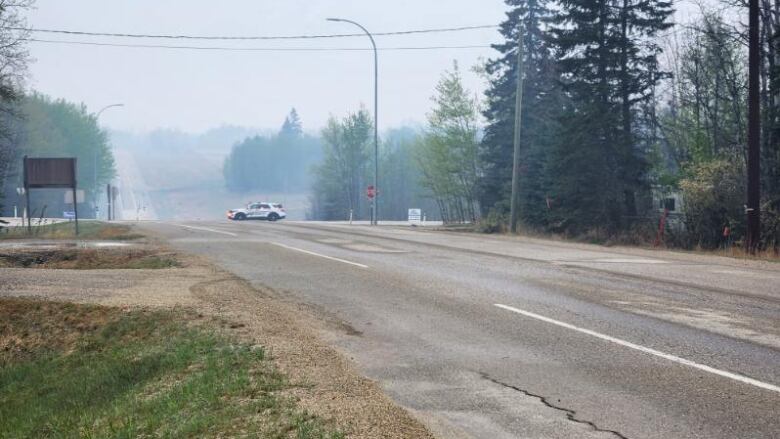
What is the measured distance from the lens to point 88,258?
18906 mm

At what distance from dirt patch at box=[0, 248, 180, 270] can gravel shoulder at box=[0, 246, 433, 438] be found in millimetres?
837

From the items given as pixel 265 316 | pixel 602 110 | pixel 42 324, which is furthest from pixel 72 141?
pixel 265 316

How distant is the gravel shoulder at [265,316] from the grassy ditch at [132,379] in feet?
0.72

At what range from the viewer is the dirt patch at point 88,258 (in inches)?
682

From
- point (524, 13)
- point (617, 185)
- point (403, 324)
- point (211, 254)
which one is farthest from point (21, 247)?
point (524, 13)

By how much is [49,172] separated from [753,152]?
27954 millimetres

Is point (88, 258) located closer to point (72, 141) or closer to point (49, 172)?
point (49, 172)

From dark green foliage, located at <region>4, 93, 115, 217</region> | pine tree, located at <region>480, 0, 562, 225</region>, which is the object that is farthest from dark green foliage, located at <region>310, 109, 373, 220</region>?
pine tree, located at <region>480, 0, 562, 225</region>

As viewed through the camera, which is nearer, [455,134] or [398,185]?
[455,134]

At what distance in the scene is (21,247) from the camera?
21.2m

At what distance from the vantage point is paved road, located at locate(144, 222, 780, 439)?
Result: 5422mm

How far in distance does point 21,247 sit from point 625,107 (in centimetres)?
2315

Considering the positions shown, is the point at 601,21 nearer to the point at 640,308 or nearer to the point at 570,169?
the point at 570,169

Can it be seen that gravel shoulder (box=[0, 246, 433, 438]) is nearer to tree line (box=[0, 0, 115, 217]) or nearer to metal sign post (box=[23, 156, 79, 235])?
metal sign post (box=[23, 156, 79, 235])
